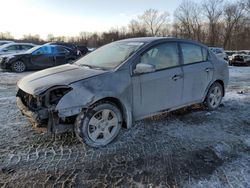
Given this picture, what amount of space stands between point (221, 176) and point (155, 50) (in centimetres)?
230

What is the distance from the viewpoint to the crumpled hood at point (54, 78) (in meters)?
3.64

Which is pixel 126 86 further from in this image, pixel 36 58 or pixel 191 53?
pixel 36 58

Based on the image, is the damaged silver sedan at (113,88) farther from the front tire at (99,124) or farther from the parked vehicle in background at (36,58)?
the parked vehicle in background at (36,58)

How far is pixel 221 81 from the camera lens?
5.98 meters

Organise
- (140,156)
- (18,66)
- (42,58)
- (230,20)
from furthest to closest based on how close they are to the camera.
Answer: (230,20) → (42,58) → (18,66) → (140,156)

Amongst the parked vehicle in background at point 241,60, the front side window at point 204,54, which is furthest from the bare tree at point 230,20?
the front side window at point 204,54

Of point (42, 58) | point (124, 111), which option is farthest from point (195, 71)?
point (42, 58)

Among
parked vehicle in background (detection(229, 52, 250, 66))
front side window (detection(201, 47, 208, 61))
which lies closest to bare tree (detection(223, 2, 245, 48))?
parked vehicle in background (detection(229, 52, 250, 66))

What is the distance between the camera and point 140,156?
12.0ft

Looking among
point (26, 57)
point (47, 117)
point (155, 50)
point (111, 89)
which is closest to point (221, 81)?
point (155, 50)

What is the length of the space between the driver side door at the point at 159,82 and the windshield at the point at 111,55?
0.26m

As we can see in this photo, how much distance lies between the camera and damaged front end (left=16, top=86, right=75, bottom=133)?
3.52m

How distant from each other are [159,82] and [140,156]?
1347mm

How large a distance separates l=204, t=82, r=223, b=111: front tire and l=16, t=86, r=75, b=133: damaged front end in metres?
3.28
